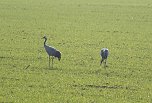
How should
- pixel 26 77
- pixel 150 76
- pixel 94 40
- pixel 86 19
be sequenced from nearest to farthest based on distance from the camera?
pixel 26 77 → pixel 150 76 → pixel 94 40 → pixel 86 19

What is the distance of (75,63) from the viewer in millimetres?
22672

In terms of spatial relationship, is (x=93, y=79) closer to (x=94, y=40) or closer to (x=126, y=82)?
(x=126, y=82)

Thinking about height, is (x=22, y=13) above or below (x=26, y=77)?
above

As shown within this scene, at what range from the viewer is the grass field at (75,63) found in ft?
55.1

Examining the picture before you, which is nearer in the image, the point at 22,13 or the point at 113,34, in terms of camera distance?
the point at 113,34

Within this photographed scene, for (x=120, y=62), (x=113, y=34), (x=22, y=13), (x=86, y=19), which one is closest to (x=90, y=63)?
(x=120, y=62)

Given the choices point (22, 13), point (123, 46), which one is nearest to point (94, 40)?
point (123, 46)

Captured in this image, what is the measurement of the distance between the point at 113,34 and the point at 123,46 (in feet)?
20.2

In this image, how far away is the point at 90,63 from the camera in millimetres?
22938

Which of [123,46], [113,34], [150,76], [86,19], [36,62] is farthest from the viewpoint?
[86,19]

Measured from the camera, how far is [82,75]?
789 inches

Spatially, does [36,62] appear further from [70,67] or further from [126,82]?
[126,82]

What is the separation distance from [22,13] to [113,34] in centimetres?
1586

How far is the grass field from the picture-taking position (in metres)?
16.8
